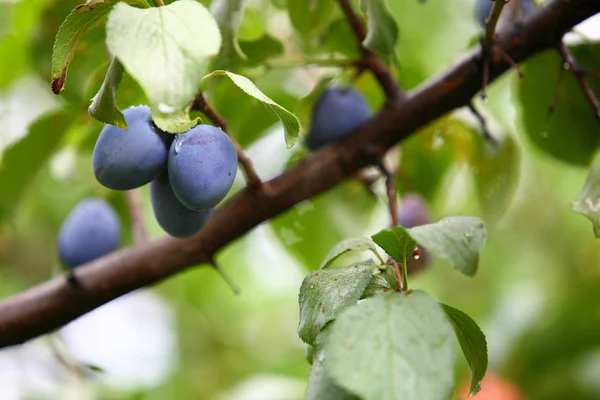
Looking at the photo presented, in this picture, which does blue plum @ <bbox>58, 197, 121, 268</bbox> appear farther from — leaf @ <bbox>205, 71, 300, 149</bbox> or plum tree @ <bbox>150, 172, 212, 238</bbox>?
leaf @ <bbox>205, 71, 300, 149</bbox>

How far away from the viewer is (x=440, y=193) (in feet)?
3.26

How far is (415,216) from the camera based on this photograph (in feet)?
3.05

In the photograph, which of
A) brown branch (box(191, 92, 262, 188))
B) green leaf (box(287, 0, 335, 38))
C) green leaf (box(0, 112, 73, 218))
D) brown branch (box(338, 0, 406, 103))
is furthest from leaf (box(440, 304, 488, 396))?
green leaf (box(0, 112, 73, 218))

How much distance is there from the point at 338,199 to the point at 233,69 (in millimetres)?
352

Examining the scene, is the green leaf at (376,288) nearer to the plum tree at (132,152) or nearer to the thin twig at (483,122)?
the plum tree at (132,152)

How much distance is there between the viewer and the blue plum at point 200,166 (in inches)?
18.6

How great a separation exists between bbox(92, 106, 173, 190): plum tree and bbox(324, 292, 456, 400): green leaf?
0.60 feet

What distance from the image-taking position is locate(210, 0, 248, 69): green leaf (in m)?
0.62

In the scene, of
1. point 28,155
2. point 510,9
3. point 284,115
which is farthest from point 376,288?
point 28,155

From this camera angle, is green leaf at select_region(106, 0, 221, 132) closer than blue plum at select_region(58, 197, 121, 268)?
Yes

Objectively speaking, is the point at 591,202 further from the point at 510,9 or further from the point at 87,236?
the point at 87,236

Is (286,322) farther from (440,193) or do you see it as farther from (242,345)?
(440,193)

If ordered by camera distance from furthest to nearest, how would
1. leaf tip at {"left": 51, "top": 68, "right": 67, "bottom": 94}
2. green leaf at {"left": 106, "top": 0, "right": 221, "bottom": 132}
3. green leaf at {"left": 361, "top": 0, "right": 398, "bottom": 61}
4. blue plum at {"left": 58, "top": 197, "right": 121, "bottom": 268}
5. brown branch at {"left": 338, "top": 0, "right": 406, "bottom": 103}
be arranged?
1. blue plum at {"left": 58, "top": 197, "right": 121, "bottom": 268}
2. brown branch at {"left": 338, "top": 0, "right": 406, "bottom": 103}
3. green leaf at {"left": 361, "top": 0, "right": 398, "bottom": 61}
4. leaf tip at {"left": 51, "top": 68, "right": 67, "bottom": 94}
5. green leaf at {"left": 106, "top": 0, "right": 221, "bottom": 132}

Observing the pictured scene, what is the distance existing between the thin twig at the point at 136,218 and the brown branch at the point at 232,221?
7 centimetres
